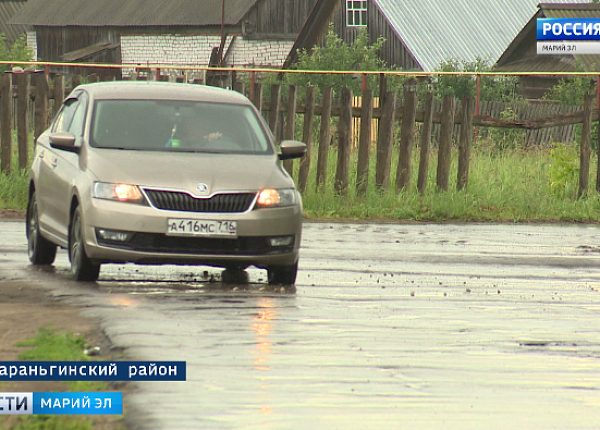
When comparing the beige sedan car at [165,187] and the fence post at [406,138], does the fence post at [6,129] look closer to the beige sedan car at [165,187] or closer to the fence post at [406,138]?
the fence post at [406,138]

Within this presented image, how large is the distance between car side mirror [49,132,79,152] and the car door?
0.28 feet

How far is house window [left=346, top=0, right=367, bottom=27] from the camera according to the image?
5606cm

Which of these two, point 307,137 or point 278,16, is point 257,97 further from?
point 278,16

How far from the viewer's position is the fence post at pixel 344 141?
18.8 meters

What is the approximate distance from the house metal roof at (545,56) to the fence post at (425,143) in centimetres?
2910

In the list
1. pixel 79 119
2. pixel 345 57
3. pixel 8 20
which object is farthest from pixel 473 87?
pixel 8 20

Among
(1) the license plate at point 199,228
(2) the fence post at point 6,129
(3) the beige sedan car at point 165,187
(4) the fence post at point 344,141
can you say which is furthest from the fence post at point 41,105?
(1) the license plate at point 199,228

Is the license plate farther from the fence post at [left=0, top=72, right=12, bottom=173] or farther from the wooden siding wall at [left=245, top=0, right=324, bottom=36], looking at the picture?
the wooden siding wall at [left=245, top=0, right=324, bottom=36]

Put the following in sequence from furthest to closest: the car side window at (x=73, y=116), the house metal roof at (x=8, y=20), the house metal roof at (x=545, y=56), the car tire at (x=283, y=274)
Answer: the house metal roof at (x=8, y=20) < the house metal roof at (x=545, y=56) < the car side window at (x=73, y=116) < the car tire at (x=283, y=274)

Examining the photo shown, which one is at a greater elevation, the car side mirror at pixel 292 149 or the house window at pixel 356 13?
the car side mirror at pixel 292 149

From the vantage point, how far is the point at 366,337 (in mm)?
8516

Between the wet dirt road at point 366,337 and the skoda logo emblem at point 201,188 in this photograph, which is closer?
the wet dirt road at point 366,337

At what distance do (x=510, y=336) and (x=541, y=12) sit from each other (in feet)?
137
